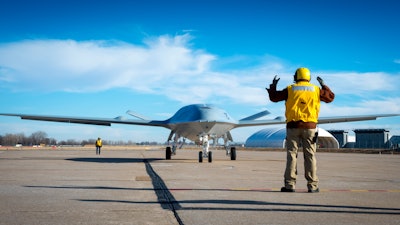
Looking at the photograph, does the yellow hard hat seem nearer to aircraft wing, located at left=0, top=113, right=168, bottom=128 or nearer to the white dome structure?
aircraft wing, located at left=0, top=113, right=168, bottom=128

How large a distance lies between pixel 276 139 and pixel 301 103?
77.8 metres

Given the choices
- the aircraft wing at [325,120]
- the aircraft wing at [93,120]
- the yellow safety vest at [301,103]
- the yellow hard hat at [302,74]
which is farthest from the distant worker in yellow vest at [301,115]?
the aircraft wing at [93,120]

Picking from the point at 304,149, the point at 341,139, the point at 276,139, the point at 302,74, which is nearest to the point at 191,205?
the point at 304,149

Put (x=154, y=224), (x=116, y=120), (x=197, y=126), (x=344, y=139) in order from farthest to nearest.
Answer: (x=344, y=139), (x=116, y=120), (x=197, y=126), (x=154, y=224)

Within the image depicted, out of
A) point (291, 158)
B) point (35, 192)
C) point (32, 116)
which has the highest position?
point (32, 116)

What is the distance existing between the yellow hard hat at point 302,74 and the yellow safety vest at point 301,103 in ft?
0.68

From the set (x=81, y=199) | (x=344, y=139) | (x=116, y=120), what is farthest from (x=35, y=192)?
(x=344, y=139)

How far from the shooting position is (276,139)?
8444cm

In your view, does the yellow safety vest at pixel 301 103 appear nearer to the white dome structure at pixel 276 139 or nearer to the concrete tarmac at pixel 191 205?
the concrete tarmac at pixel 191 205

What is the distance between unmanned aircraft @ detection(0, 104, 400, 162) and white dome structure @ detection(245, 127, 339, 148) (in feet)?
182

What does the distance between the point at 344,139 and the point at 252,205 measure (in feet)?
337

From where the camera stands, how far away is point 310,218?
4922 mm

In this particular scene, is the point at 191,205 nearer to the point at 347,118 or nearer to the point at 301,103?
the point at 301,103

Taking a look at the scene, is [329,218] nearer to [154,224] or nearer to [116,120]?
[154,224]
